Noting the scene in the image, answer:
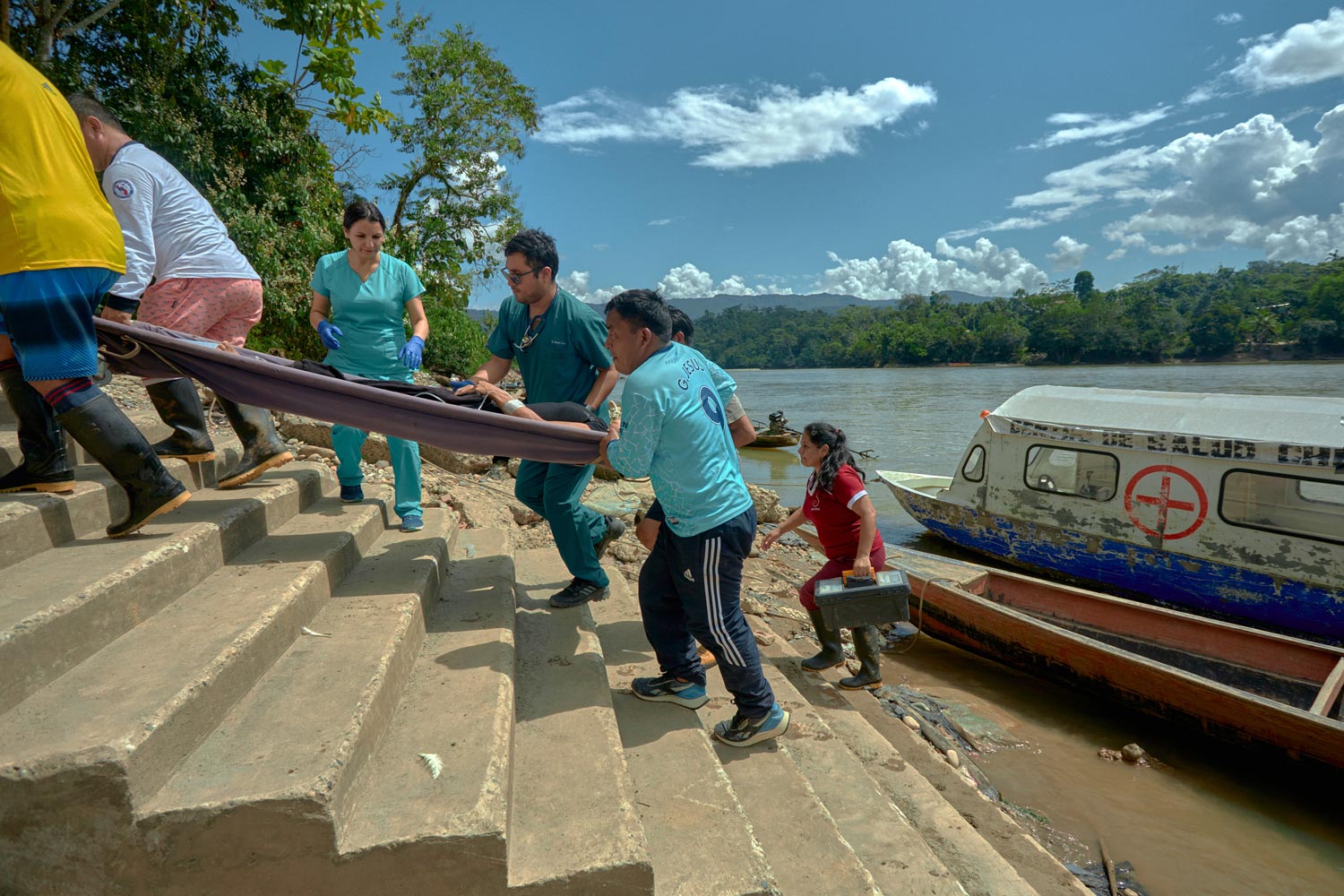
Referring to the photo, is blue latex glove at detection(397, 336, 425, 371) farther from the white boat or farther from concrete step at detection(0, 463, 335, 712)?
the white boat

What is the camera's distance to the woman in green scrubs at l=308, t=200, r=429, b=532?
12.2 feet

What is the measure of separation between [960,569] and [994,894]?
4.79 m

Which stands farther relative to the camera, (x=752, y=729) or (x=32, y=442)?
(x=752, y=729)

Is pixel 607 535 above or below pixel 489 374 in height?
below

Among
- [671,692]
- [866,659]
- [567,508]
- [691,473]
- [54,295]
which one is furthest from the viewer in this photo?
[866,659]

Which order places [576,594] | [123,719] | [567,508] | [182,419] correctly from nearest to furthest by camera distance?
[123,719], [182,419], [567,508], [576,594]

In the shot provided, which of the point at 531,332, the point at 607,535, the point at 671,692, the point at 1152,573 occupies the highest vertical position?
the point at 531,332

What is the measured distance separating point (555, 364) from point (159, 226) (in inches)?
70.8

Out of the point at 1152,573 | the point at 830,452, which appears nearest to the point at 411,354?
the point at 830,452

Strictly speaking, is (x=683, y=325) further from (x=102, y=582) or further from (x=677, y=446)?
(x=102, y=582)

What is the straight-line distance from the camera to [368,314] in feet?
12.3

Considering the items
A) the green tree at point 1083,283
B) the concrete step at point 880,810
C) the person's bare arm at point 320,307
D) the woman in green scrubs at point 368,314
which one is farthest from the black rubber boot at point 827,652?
the green tree at point 1083,283

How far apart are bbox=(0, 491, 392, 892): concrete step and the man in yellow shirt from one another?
1.15ft

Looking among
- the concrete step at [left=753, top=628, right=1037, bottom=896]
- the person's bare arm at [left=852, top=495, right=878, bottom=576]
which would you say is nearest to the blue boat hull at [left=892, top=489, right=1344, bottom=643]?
the person's bare arm at [left=852, top=495, right=878, bottom=576]
